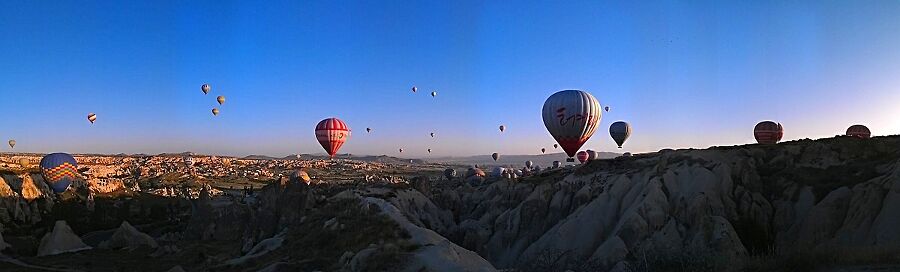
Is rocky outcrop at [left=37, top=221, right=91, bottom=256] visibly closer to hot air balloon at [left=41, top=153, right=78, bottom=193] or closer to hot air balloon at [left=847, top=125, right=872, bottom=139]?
hot air balloon at [left=41, top=153, right=78, bottom=193]

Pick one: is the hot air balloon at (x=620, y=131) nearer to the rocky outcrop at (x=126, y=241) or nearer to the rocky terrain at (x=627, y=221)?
the rocky terrain at (x=627, y=221)

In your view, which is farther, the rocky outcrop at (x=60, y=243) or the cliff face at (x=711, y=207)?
the rocky outcrop at (x=60, y=243)

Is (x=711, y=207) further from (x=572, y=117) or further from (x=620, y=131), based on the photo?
(x=620, y=131)

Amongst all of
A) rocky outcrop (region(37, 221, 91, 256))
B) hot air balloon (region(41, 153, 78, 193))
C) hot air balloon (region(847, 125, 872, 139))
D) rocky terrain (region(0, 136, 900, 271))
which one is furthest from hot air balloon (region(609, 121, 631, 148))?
hot air balloon (region(41, 153, 78, 193))

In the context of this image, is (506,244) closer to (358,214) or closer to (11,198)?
(358,214)

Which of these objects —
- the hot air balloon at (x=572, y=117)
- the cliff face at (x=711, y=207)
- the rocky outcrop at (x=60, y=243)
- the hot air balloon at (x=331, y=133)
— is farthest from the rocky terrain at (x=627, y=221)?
the hot air balloon at (x=331, y=133)

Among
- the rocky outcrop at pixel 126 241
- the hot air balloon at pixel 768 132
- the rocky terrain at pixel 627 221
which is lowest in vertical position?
the rocky outcrop at pixel 126 241

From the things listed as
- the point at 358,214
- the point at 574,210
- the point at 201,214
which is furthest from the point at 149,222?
the point at 574,210
